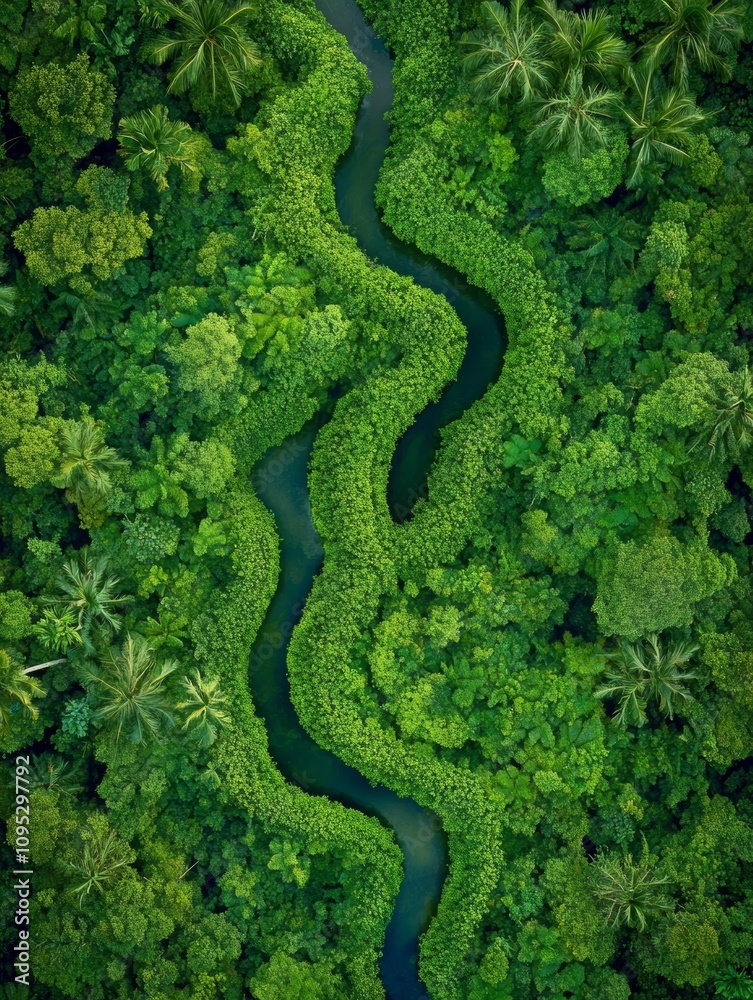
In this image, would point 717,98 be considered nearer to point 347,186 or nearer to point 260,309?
point 347,186

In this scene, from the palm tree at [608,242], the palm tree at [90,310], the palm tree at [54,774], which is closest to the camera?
the palm tree at [54,774]

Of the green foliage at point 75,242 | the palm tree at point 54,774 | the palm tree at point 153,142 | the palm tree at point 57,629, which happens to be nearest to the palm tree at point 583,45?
the palm tree at point 153,142

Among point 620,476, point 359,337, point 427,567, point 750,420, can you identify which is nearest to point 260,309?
point 359,337

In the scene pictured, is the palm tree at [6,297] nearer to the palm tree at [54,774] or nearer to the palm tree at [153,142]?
the palm tree at [153,142]

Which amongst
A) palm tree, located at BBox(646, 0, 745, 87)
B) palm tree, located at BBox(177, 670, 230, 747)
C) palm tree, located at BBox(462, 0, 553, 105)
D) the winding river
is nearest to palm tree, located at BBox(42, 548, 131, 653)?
palm tree, located at BBox(177, 670, 230, 747)

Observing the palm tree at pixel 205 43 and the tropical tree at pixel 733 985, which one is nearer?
the tropical tree at pixel 733 985

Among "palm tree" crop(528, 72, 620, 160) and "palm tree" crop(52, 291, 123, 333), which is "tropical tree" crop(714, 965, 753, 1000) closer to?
"palm tree" crop(528, 72, 620, 160)

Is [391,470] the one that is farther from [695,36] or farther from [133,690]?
[695,36]
